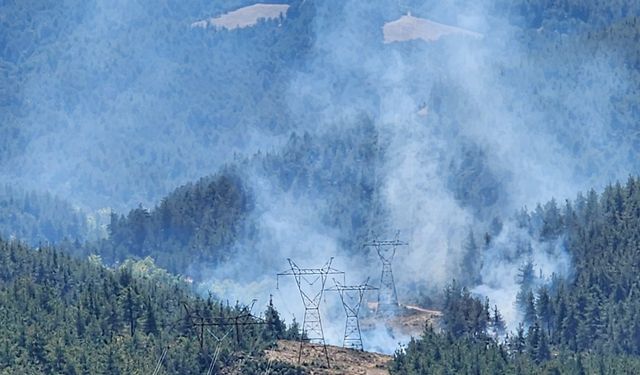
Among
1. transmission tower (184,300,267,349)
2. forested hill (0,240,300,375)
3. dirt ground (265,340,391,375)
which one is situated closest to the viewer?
forested hill (0,240,300,375)

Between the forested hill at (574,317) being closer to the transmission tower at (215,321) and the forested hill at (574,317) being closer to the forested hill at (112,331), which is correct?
the transmission tower at (215,321)

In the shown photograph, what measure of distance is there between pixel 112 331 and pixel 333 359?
45.2 ft

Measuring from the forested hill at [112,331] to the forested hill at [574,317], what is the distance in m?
9.94

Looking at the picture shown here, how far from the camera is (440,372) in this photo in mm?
142125

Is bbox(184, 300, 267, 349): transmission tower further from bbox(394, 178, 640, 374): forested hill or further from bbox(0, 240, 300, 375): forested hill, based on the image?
bbox(394, 178, 640, 374): forested hill

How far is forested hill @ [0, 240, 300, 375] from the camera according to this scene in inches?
5556

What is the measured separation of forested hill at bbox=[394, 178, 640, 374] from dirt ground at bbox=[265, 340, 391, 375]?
1662 mm

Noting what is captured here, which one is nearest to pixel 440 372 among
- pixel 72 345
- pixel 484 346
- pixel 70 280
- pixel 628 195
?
pixel 484 346

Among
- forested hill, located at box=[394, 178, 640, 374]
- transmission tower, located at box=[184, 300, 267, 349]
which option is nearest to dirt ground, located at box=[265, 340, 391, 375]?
forested hill, located at box=[394, 178, 640, 374]

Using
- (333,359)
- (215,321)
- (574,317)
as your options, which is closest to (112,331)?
(215,321)

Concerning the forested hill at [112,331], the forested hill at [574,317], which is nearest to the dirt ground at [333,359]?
the forested hill at [112,331]

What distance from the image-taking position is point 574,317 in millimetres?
172250

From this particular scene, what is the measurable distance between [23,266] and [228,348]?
33.5 m

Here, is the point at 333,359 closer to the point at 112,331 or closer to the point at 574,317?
the point at 112,331
